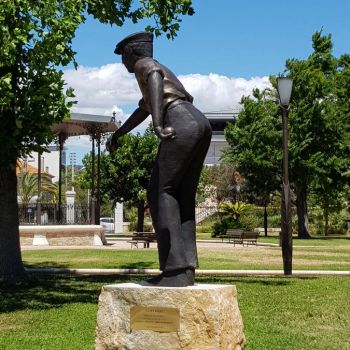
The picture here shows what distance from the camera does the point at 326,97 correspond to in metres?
40.0

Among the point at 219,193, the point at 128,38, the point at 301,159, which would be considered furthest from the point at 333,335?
the point at 219,193

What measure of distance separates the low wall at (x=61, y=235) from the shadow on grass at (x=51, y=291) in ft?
41.9

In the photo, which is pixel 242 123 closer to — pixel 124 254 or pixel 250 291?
pixel 124 254

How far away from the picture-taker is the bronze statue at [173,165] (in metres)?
5.93

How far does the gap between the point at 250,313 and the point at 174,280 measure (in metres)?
4.20

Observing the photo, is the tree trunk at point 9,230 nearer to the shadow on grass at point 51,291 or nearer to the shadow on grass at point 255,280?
the shadow on grass at point 51,291

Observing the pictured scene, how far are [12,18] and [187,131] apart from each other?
23.9ft

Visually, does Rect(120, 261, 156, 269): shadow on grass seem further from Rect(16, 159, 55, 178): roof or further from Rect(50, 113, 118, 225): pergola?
Rect(50, 113, 118, 225): pergola

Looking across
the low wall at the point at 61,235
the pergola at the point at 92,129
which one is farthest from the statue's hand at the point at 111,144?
the pergola at the point at 92,129

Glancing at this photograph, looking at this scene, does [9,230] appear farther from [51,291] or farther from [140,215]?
[140,215]

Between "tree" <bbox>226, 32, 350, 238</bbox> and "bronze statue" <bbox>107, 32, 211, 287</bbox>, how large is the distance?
31903 millimetres

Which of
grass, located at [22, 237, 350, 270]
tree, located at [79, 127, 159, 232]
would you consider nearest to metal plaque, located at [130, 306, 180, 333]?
grass, located at [22, 237, 350, 270]

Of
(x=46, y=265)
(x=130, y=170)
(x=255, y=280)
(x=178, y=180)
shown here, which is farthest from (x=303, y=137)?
(x=178, y=180)

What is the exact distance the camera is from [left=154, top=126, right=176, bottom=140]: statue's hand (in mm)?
5797
